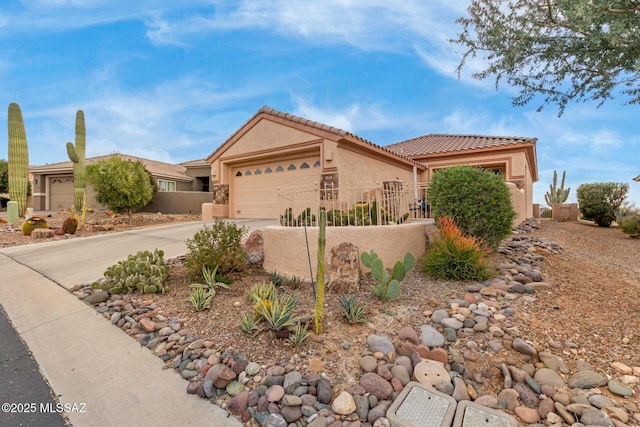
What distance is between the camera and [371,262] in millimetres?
4602

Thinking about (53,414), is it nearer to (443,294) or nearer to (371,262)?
(371,262)

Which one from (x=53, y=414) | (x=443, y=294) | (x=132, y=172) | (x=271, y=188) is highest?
(x=132, y=172)

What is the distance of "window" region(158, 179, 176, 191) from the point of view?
2163 centimetres

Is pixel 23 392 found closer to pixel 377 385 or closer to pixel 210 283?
pixel 210 283

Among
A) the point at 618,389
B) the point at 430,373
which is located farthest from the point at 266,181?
the point at 618,389

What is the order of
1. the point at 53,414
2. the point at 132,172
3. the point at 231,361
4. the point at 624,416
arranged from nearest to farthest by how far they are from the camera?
the point at 624,416, the point at 53,414, the point at 231,361, the point at 132,172

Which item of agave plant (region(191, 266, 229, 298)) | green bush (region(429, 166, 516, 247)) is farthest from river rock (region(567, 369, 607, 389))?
agave plant (region(191, 266, 229, 298))

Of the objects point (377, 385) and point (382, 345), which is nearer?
point (377, 385)

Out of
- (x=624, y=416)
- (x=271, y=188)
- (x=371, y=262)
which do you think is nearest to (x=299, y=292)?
(x=371, y=262)

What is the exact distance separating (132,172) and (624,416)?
16700 mm

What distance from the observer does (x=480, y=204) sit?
5.96 metres

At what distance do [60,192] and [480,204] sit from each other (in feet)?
87.3

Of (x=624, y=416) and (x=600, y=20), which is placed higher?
(x=600, y=20)

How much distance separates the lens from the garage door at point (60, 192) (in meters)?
21.2
